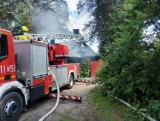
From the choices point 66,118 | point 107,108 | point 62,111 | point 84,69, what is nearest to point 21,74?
point 62,111

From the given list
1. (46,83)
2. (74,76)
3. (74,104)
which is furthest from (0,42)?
(74,76)

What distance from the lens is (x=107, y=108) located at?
7.91m

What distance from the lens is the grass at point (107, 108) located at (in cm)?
686

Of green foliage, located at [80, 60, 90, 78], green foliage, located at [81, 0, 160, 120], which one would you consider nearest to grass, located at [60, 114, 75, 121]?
green foliage, located at [81, 0, 160, 120]

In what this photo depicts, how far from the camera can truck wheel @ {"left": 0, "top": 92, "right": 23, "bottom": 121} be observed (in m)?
6.02

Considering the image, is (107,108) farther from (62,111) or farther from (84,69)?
(84,69)

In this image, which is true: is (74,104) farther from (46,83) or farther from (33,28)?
(33,28)

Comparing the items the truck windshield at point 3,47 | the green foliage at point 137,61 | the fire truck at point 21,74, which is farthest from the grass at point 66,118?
the truck windshield at point 3,47

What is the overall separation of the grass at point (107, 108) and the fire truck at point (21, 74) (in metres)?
1.81

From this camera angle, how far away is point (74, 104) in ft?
27.8

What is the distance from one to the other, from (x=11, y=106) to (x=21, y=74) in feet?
4.29

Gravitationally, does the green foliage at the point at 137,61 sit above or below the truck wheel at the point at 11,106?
above

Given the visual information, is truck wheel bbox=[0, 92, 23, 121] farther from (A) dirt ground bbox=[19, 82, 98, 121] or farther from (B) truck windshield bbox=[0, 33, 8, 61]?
(B) truck windshield bbox=[0, 33, 8, 61]

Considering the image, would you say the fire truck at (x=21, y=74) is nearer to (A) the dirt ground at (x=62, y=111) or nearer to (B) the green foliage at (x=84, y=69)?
(A) the dirt ground at (x=62, y=111)
